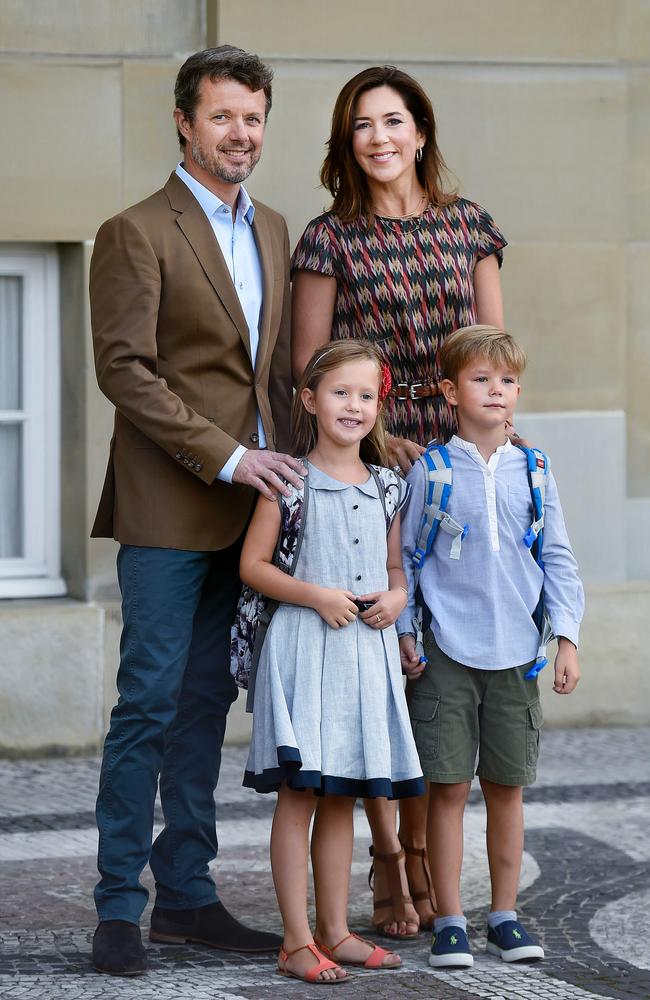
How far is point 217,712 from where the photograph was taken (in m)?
4.14

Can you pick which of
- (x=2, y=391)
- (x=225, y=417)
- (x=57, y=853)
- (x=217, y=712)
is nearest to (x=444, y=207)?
(x=225, y=417)

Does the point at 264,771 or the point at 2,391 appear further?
the point at 2,391

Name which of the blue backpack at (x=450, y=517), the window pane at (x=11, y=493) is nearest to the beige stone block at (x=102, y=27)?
the window pane at (x=11, y=493)

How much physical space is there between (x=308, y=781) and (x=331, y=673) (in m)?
0.26

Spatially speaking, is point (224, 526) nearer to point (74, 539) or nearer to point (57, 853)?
point (57, 853)

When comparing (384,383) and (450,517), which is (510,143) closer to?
(384,383)

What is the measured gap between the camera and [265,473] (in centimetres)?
383

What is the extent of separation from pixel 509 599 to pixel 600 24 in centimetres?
350

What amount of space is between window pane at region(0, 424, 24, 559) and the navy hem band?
292 cm

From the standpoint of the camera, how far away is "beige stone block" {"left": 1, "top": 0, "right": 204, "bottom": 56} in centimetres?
616

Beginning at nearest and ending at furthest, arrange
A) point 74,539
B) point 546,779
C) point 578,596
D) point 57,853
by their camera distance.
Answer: point 578,596, point 57,853, point 546,779, point 74,539

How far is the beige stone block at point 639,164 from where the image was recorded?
6.78 meters

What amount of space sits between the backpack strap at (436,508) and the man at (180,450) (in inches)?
14.6

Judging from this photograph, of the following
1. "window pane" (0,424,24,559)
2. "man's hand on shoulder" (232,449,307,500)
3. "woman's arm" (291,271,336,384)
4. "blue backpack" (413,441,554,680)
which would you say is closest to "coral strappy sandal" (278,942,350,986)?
"blue backpack" (413,441,554,680)
